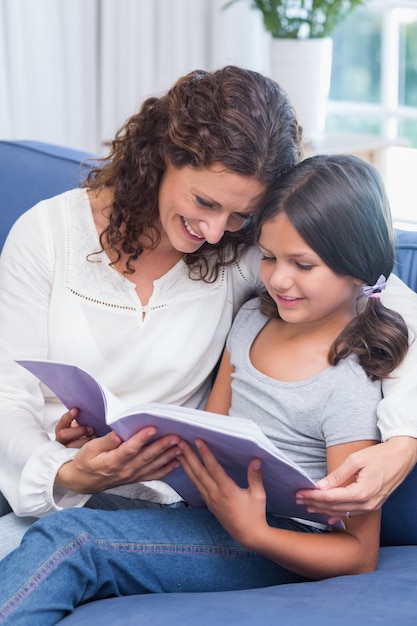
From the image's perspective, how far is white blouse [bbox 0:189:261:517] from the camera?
5.28 feet

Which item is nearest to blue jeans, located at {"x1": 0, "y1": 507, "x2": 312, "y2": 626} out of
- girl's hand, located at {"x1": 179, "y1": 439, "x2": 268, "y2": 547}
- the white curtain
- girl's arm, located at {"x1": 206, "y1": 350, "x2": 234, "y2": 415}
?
girl's hand, located at {"x1": 179, "y1": 439, "x2": 268, "y2": 547}

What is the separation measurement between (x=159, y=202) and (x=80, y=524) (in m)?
0.56

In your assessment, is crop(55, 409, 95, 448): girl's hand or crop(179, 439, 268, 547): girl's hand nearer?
crop(179, 439, 268, 547): girl's hand

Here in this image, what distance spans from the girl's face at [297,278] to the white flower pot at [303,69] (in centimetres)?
Result: 201

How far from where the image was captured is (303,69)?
342 centimetres

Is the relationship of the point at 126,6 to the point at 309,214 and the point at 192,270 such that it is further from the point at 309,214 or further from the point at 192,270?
the point at 309,214

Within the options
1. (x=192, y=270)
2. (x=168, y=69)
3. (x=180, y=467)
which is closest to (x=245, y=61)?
(x=168, y=69)

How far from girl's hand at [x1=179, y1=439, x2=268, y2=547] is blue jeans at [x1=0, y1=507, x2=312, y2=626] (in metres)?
0.11

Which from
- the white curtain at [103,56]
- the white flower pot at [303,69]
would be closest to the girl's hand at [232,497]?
the white flower pot at [303,69]

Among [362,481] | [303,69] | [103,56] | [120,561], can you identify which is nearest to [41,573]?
[120,561]

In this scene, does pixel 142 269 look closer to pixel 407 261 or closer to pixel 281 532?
pixel 407 261

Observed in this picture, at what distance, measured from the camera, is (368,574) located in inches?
51.8

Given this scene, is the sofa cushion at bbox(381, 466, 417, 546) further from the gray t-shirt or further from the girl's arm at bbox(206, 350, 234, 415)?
the girl's arm at bbox(206, 350, 234, 415)

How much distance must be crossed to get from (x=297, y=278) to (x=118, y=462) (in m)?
0.39
